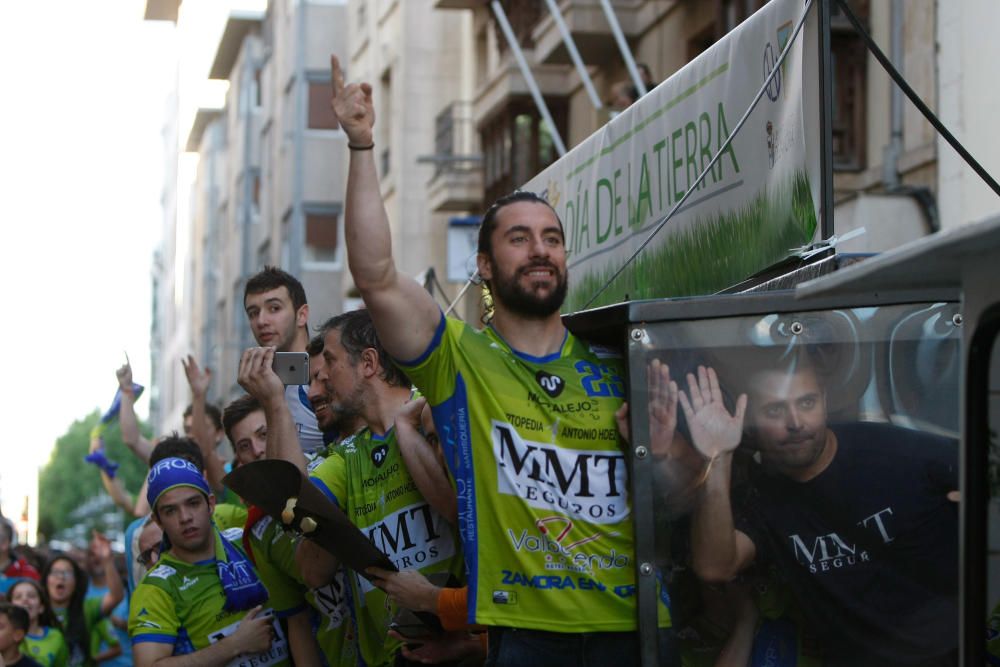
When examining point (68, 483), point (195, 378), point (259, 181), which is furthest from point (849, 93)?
point (68, 483)

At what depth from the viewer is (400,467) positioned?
6023 millimetres

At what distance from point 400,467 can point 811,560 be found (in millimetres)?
1601

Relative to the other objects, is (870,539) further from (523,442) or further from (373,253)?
(373,253)

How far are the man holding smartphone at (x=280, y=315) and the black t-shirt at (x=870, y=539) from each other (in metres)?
3.43

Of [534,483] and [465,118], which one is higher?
[465,118]

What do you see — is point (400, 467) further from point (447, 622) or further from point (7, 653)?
point (7, 653)

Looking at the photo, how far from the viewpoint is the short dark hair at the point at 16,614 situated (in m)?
11.1

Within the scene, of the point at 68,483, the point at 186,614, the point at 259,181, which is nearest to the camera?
the point at 186,614

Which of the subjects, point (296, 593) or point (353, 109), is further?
point (296, 593)

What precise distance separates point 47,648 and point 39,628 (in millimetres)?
306

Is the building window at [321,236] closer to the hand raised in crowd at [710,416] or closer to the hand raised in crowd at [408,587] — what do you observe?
the hand raised in crowd at [408,587]

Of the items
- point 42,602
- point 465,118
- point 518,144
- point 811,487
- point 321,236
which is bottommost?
point 42,602

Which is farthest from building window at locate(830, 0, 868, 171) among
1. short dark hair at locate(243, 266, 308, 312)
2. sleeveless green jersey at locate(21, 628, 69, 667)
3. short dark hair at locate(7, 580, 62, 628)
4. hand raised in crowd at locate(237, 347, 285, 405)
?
hand raised in crowd at locate(237, 347, 285, 405)

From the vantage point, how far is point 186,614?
23.3ft
